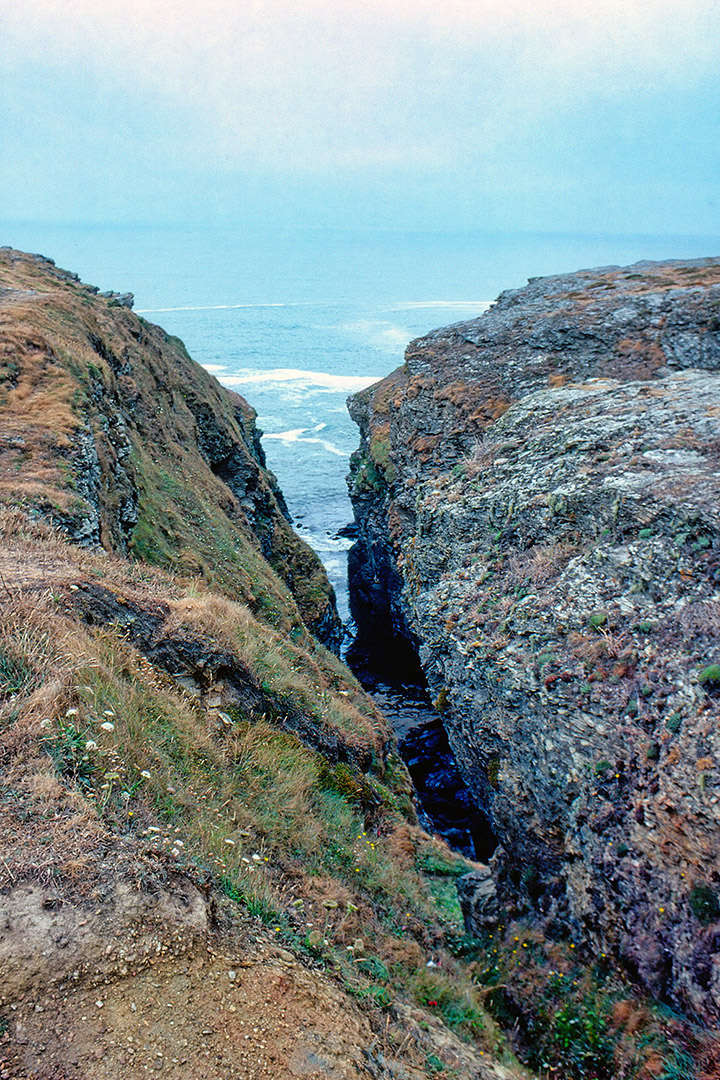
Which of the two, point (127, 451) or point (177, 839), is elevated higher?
point (127, 451)

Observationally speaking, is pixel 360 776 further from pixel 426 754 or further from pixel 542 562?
pixel 426 754

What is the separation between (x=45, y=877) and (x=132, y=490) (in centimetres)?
1782

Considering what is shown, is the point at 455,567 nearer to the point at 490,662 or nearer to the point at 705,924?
the point at 490,662

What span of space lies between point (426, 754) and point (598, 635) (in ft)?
61.8

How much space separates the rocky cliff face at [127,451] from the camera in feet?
53.6

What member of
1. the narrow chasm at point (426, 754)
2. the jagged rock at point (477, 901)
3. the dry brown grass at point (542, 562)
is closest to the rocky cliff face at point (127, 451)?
the narrow chasm at point (426, 754)

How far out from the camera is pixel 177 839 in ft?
21.5

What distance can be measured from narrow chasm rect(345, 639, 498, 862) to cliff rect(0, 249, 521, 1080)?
8093 mm

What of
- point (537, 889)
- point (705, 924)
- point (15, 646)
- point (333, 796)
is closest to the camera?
point (15, 646)

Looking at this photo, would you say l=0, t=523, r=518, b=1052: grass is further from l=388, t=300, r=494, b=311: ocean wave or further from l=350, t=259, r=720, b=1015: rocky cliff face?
l=388, t=300, r=494, b=311: ocean wave

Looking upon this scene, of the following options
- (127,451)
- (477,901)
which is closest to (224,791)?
(477,901)

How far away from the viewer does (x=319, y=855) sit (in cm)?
974

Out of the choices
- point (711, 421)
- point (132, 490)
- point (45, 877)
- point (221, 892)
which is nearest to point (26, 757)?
point (45, 877)

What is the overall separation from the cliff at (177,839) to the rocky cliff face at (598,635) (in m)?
2.65
